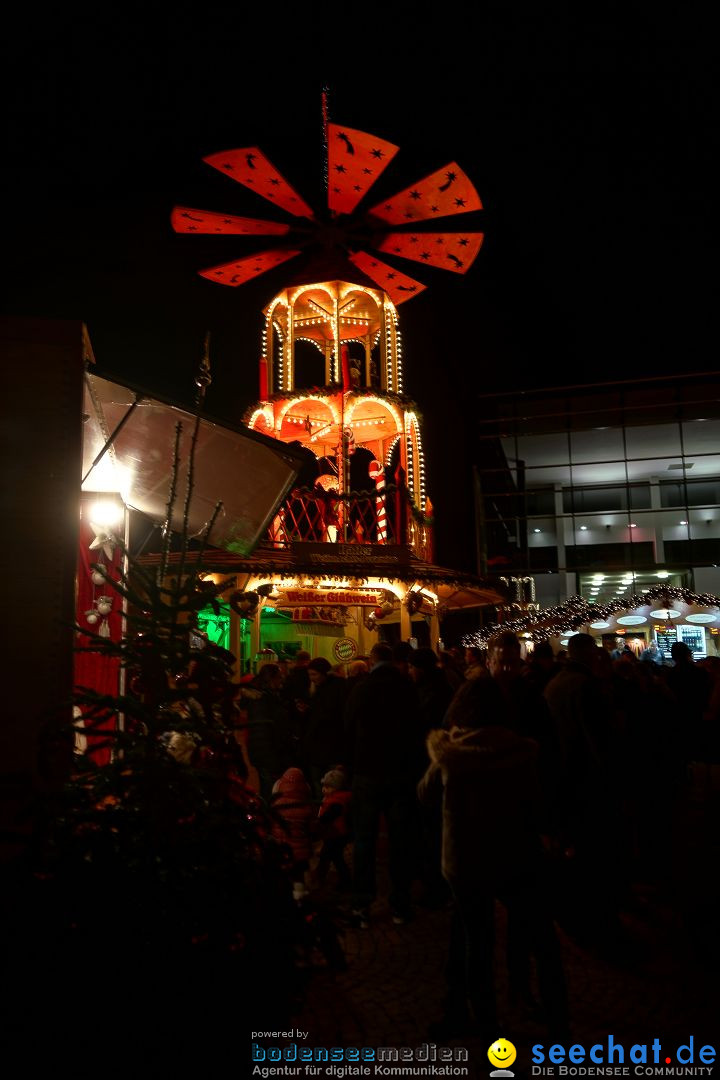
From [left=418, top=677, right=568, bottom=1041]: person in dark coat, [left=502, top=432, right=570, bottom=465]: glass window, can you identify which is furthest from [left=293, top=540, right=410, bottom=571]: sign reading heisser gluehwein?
[left=502, top=432, right=570, bottom=465]: glass window

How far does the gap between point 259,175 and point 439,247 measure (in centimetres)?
367

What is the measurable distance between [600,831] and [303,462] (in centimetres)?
337

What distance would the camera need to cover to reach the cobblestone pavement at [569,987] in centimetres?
414

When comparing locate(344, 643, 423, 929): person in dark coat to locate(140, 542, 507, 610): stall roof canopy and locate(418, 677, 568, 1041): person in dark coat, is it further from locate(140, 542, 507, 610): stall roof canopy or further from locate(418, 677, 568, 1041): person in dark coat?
locate(140, 542, 507, 610): stall roof canopy

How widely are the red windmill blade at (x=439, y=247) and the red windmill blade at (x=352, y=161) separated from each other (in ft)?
3.68

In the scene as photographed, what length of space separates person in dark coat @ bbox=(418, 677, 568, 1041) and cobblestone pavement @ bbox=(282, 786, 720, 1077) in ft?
0.78

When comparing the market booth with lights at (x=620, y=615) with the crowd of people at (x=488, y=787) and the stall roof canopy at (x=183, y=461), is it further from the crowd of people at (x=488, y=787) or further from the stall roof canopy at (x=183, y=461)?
the stall roof canopy at (x=183, y=461)

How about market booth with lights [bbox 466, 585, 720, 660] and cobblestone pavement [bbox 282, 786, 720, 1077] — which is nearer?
cobblestone pavement [bbox 282, 786, 720, 1077]

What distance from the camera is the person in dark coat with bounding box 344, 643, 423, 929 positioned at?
6.19 metres

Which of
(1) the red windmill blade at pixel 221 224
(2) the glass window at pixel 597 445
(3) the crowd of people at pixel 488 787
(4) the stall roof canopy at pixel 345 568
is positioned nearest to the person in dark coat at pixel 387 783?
(3) the crowd of people at pixel 488 787

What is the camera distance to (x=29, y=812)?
316 centimetres

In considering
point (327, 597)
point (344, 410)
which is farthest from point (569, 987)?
point (344, 410)

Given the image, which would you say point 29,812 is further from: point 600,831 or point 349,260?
point 349,260

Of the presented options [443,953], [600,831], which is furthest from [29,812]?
[600,831]
